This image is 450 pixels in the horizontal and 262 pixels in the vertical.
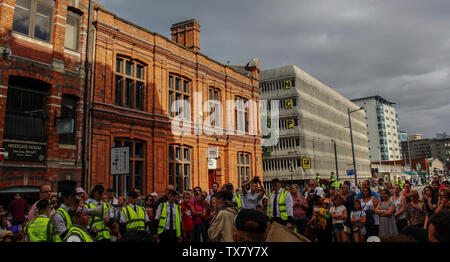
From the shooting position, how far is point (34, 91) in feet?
45.7

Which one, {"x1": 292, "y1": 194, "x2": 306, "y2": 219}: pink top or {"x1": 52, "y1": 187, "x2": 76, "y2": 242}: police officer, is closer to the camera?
{"x1": 52, "y1": 187, "x2": 76, "y2": 242}: police officer

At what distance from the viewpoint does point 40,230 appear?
206 inches

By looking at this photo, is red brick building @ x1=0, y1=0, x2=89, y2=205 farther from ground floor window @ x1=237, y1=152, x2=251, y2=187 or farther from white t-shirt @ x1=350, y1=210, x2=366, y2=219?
ground floor window @ x1=237, y1=152, x2=251, y2=187

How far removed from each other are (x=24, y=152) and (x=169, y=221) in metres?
8.45

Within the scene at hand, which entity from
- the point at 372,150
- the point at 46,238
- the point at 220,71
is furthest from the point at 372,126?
the point at 46,238

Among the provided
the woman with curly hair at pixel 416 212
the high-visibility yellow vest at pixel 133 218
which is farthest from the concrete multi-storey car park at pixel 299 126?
the high-visibility yellow vest at pixel 133 218

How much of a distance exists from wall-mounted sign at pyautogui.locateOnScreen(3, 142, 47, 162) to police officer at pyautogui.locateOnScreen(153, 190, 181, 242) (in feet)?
26.3

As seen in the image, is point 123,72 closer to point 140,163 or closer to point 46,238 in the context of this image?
point 140,163

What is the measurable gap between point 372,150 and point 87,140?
118 meters

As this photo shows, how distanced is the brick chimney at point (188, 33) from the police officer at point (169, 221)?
1658 cm

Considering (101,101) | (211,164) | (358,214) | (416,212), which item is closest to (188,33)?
(211,164)

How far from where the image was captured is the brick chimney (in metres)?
23.2

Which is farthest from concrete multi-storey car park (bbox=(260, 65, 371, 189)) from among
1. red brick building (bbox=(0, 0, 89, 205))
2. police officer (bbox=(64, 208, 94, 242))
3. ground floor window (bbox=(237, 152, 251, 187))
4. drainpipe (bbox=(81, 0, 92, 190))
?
police officer (bbox=(64, 208, 94, 242))

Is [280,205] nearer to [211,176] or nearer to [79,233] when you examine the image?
[79,233]
